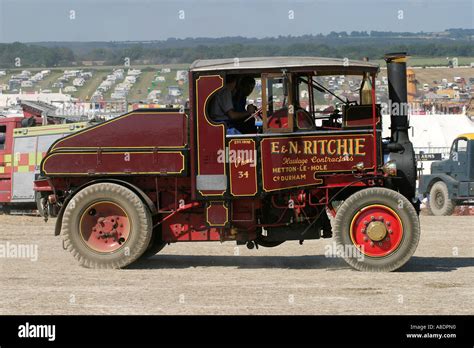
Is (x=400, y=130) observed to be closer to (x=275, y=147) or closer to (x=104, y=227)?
(x=275, y=147)

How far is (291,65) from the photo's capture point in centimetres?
1272

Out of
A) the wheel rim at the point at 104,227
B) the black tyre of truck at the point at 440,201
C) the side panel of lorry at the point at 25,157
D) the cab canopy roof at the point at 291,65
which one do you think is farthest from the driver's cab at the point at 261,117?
the black tyre of truck at the point at 440,201

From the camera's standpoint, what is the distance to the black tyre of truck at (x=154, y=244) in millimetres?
13680

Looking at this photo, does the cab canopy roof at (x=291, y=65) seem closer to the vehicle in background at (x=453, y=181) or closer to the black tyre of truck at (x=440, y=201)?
the vehicle in background at (x=453, y=181)

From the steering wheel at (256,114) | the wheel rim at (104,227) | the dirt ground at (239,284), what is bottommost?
the dirt ground at (239,284)

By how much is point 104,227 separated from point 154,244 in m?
0.88

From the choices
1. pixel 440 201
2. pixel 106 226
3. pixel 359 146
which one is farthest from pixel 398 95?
pixel 440 201

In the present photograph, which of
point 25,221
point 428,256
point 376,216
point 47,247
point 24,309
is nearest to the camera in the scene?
point 24,309

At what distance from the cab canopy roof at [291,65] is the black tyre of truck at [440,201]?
17.2m

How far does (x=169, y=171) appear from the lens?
1310 centimetres

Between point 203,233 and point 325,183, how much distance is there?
1.75 metres

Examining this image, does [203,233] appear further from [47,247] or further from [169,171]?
[47,247]

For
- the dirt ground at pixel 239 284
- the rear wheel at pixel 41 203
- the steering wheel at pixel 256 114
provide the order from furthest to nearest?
the rear wheel at pixel 41 203 → the steering wheel at pixel 256 114 → the dirt ground at pixel 239 284
